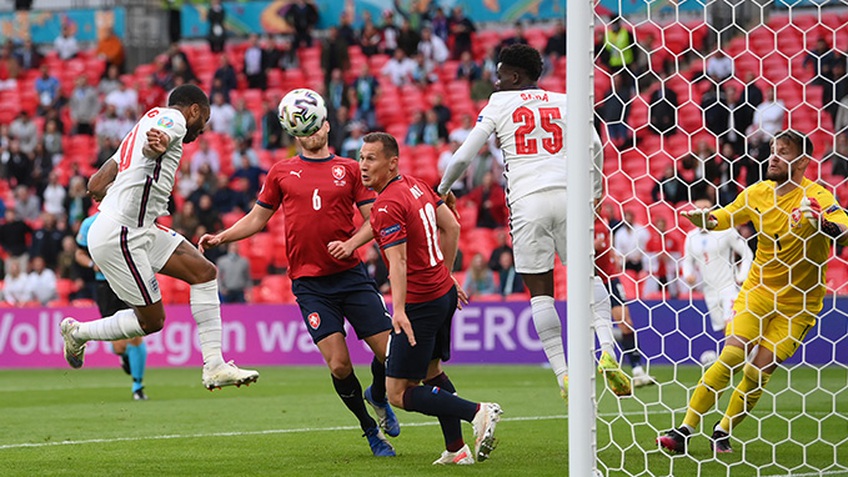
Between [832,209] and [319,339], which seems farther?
[319,339]

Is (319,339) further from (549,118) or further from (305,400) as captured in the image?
(305,400)

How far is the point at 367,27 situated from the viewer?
2391 centimetres

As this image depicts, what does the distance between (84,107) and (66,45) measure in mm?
2998

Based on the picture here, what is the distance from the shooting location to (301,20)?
82.3ft

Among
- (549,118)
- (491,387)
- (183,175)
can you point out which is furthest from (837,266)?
(183,175)

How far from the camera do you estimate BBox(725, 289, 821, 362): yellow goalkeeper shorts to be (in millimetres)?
7559

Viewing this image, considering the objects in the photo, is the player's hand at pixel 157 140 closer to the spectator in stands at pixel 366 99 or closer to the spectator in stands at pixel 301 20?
the spectator in stands at pixel 366 99

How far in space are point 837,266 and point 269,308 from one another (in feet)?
25.3

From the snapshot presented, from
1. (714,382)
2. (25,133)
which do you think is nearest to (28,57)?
(25,133)

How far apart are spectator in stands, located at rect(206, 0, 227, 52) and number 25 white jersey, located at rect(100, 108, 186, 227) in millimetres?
18614

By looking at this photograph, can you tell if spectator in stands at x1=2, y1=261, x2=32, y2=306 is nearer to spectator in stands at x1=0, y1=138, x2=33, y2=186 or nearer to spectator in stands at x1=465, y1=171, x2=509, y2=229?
spectator in stands at x1=0, y1=138, x2=33, y2=186

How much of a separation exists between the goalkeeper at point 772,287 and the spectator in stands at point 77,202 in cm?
1542

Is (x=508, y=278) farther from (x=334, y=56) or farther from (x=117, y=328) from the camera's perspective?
(x=117, y=328)

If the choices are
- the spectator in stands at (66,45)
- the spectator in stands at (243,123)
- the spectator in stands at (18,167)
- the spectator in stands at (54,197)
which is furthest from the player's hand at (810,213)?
the spectator in stands at (66,45)
